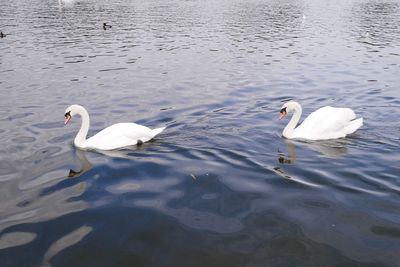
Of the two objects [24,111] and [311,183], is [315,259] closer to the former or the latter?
[311,183]

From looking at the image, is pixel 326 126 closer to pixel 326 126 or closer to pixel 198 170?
pixel 326 126

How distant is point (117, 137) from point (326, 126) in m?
5.48

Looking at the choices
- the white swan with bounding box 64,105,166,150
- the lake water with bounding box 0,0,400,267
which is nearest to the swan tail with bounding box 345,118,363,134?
the lake water with bounding box 0,0,400,267

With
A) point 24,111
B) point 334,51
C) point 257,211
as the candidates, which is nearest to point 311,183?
point 257,211

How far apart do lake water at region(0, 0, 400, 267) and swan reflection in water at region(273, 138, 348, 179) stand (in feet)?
0.16

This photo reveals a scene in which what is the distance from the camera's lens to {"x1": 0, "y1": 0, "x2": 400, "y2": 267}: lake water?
23.0 feet

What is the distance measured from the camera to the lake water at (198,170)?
23.0 ft

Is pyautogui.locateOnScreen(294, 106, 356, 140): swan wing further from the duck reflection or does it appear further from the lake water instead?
the duck reflection

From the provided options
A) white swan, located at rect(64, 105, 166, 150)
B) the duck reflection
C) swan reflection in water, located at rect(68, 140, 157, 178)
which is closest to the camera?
the duck reflection

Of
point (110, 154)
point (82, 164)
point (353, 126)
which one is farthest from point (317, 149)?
point (82, 164)

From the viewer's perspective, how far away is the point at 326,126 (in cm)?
1227

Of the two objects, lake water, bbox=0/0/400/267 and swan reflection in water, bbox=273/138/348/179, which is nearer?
A: lake water, bbox=0/0/400/267

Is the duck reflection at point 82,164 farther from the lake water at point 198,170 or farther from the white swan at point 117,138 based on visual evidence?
the white swan at point 117,138

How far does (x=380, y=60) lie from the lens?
26531 mm
